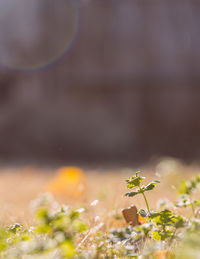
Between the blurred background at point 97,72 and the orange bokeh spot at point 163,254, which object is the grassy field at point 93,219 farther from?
the blurred background at point 97,72

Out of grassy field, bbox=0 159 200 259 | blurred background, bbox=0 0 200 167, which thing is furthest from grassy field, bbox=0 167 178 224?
blurred background, bbox=0 0 200 167

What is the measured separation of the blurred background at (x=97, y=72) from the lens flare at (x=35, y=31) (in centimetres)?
1

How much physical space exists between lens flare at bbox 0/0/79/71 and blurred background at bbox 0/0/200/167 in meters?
0.01

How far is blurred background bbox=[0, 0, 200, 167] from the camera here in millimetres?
4887

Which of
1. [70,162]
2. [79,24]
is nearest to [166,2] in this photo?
[79,24]

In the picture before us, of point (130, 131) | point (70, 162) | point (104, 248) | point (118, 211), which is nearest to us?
point (104, 248)

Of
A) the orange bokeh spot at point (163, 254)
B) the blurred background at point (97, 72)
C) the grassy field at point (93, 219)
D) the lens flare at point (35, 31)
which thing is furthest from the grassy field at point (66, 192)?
the lens flare at point (35, 31)

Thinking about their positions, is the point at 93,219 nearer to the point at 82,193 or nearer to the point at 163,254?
the point at 163,254

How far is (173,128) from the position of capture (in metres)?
4.89

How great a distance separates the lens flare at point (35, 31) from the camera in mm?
4895

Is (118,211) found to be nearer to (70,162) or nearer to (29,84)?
(70,162)

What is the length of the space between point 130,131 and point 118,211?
138 inches

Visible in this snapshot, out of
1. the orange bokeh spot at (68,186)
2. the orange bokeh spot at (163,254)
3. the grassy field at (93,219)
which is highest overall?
the orange bokeh spot at (68,186)

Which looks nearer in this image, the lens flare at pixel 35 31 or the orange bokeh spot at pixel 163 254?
the orange bokeh spot at pixel 163 254
